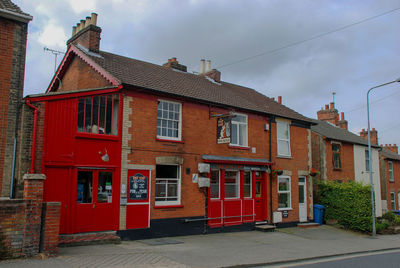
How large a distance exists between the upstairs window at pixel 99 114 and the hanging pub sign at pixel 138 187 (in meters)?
1.81

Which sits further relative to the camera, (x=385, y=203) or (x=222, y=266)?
(x=385, y=203)

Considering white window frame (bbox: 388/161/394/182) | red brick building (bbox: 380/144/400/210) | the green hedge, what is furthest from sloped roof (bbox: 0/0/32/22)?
white window frame (bbox: 388/161/394/182)

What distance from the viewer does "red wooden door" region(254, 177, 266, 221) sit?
58.2 feet

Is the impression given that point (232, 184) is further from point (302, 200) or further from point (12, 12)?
point (12, 12)

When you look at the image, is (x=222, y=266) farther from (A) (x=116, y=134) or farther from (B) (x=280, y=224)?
(B) (x=280, y=224)

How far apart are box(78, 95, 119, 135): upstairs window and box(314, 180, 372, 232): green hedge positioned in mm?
13445

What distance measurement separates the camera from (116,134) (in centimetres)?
1302

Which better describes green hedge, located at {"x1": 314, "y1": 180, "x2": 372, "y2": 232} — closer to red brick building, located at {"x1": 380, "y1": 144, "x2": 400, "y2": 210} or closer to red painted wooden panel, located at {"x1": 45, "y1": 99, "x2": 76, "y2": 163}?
red brick building, located at {"x1": 380, "y1": 144, "x2": 400, "y2": 210}

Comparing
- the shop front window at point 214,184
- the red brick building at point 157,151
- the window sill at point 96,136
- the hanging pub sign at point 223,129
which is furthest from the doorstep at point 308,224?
the window sill at point 96,136

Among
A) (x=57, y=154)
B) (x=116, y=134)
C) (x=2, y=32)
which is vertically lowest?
(x=57, y=154)

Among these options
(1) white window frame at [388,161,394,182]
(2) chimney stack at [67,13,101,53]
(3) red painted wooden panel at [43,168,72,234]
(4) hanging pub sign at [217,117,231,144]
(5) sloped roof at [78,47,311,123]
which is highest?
(2) chimney stack at [67,13,101,53]

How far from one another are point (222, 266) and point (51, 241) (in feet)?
14.6

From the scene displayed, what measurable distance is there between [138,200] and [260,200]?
723 centimetres

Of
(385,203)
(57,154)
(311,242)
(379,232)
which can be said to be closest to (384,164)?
(385,203)
